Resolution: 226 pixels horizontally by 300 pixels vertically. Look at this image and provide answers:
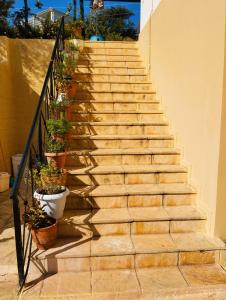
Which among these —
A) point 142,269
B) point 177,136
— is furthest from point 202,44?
point 142,269

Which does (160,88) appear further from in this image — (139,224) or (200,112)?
(139,224)

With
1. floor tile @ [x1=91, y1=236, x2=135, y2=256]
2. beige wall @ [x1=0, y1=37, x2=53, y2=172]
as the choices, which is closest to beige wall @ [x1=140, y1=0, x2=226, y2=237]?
floor tile @ [x1=91, y1=236, x2=135, y2=256]

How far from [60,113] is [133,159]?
1295 millimetres

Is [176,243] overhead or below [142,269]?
overhead

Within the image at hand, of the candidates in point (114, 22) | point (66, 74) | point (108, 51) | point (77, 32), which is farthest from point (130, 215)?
point (114, 22)

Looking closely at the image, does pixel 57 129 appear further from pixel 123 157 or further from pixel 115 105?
pixel 115 105

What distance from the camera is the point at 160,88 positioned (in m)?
4.94

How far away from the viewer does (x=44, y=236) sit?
276 centimetres

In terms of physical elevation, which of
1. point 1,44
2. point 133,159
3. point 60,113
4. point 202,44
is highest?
point 1,44

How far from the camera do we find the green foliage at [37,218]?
9.06 ft

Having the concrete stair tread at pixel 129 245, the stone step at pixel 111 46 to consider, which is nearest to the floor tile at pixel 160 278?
the concrete stair tread at pixel 129 245

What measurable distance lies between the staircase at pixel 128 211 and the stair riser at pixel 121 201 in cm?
1

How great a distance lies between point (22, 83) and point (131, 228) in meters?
4.01

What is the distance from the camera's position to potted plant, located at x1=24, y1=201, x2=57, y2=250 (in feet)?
9.04
